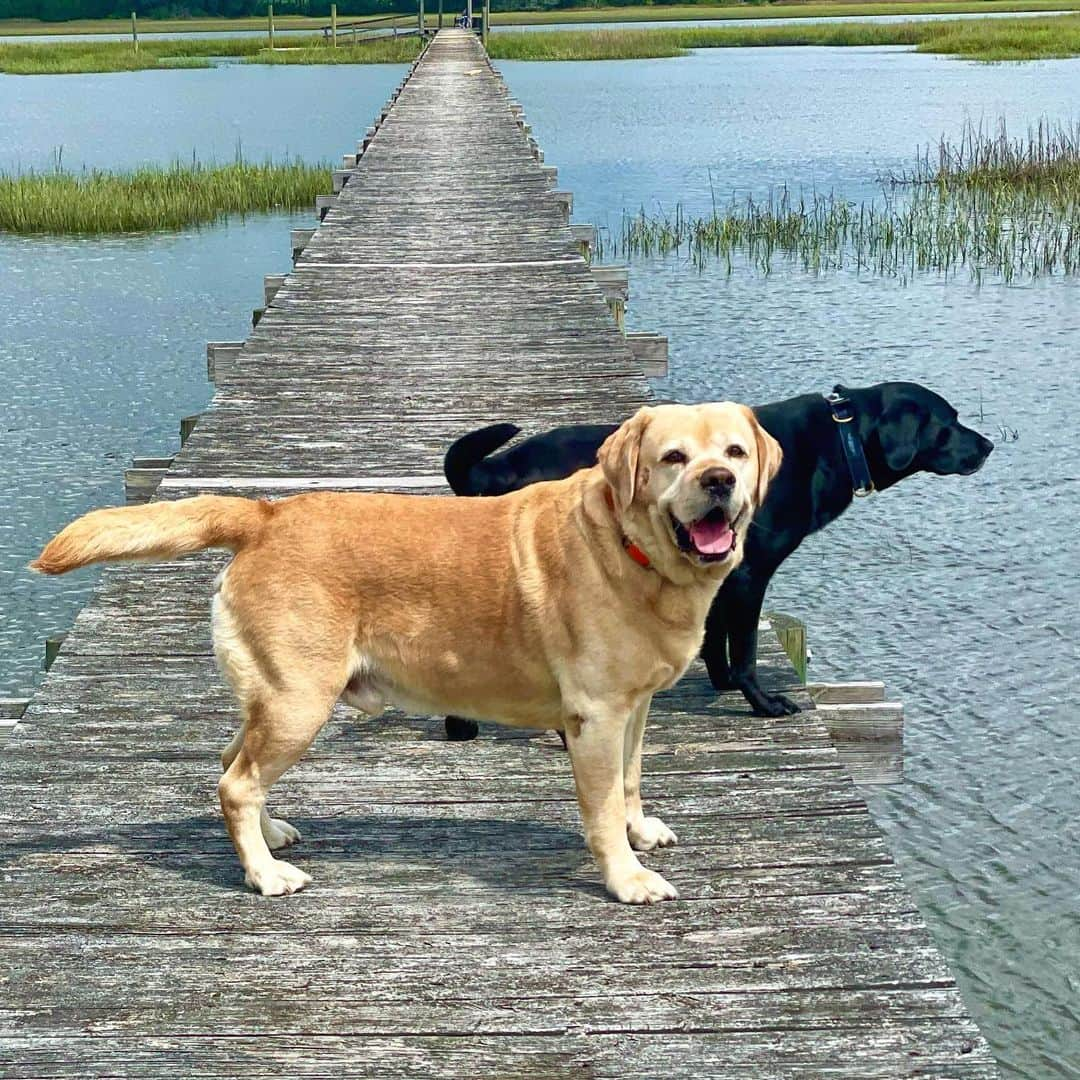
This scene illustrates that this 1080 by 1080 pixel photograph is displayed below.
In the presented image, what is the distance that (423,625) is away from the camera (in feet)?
12.6

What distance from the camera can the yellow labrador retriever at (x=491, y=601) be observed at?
12.0 ft

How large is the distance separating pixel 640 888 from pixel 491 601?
2.57 feet

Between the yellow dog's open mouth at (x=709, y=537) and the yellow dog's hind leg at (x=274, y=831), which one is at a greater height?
the yellow dog's open mouth at (x=709, y=537)

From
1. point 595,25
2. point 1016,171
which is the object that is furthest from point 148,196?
point 595,25

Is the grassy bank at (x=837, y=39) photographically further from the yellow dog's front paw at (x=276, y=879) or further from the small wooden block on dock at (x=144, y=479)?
the yellow dog's front paw at (x=276, y=879)

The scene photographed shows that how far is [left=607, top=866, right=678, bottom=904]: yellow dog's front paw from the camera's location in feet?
12.2

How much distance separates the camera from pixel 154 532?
3738 millimetres

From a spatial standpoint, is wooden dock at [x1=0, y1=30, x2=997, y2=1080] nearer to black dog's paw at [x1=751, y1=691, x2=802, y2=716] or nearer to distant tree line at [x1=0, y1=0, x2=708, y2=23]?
black dog's paw at [x1=751, y1=691, x2=802, y2=716]

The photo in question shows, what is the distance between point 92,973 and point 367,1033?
674 mm

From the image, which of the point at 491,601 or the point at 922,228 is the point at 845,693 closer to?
the point at 491,601

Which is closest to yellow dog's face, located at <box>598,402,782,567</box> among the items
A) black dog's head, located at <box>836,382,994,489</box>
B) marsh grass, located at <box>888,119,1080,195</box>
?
black dog's head, located at <box>836,382,994,489</box>

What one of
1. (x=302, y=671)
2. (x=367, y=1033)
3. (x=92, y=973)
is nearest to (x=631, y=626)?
(x=302, y=671)

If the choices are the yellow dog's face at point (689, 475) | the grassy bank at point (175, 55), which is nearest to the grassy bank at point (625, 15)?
the grassy bank at point (175, 55)

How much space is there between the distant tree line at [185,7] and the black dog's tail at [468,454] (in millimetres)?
114177
